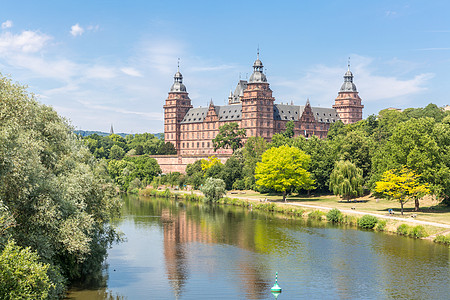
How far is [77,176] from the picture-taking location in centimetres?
2750

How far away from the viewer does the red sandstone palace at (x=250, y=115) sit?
12162cm

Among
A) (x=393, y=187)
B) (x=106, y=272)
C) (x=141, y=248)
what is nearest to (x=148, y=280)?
(x=106, y=272)

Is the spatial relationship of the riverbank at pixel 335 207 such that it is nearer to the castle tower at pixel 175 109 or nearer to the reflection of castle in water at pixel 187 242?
the reflection of castle in water at pixel 187 242

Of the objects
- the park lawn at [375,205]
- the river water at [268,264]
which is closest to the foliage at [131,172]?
the park lawn at [375,205]

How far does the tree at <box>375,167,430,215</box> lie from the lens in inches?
1908

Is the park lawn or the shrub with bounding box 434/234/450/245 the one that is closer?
the shrub with bounding box 434/234/450/245

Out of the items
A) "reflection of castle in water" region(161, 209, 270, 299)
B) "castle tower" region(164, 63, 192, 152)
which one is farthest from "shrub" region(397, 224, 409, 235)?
"castle tower" region(164, 63, 192, 152)

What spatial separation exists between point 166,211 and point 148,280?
34.8 metres

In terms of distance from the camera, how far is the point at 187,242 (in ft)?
138

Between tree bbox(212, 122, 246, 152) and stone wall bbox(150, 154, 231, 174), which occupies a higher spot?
tree bbox(212, 122, 246, 152)

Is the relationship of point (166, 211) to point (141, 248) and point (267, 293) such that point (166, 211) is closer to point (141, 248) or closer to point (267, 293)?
point (141, 248)

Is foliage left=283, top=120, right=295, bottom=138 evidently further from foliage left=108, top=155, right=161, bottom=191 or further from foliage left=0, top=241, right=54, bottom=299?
foliage left=0, top=241, right=54, bottom=299

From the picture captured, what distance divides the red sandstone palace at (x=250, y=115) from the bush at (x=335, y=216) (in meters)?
68.7

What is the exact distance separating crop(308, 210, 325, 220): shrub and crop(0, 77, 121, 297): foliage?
28.6 m
